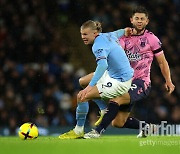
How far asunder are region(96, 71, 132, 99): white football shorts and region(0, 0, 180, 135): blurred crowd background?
5.12 metres

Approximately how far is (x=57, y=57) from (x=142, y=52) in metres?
6.37

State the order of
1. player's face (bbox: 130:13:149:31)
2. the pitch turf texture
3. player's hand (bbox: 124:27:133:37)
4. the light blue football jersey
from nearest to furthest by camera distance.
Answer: the pitch turf texture, the light blue football jersey, player's face (bbox: 130:13:149:31), player's hand (bbox: 124:27:133:37)

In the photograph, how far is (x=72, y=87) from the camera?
14578mm

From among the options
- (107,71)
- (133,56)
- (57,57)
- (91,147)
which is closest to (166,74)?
(133,56)

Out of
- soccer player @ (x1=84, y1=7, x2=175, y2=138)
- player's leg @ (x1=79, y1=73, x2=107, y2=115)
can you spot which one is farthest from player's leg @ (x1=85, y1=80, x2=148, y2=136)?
player's leg @ (x1=79, y1=73, x2=107, y2=115)

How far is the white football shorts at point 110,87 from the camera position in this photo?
834cm

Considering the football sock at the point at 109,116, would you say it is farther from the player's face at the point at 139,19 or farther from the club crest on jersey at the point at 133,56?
the player's face at the point at 139,19

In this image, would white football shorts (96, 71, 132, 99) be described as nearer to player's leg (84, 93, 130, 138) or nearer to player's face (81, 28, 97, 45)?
player's leg (84, 93, 130, 138)

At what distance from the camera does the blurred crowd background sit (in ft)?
46.5

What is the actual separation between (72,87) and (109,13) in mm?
2854

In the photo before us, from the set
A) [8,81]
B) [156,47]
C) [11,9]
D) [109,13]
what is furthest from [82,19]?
[156,47]

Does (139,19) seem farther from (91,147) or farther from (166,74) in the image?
(91,147)

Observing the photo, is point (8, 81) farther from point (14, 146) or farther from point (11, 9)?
point (14, 146)

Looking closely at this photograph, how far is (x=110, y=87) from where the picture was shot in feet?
27.5
